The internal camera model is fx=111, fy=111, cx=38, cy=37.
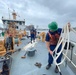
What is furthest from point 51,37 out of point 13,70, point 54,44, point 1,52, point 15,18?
point 15,18

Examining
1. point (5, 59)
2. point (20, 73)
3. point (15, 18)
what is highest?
point (15, 18)

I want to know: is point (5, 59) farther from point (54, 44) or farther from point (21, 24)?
point (21, 24)

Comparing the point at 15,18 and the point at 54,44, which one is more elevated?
the point at 15,18

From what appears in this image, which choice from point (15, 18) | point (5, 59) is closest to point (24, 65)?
point (5, 59)

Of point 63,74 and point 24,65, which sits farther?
point 24,65

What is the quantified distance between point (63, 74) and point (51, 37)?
90 centimetres

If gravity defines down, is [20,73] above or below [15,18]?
below

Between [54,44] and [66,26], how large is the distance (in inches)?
32.3

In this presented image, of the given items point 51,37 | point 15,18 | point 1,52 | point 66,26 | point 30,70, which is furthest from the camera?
point 15,18

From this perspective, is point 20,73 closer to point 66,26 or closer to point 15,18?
point 66,26

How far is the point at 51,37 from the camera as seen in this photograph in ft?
8.23

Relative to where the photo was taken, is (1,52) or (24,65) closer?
(24,65)

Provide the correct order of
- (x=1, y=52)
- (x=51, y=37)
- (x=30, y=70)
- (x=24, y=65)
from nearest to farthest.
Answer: (x=51, y=37) → (x=30, y=70) → (x=24, y=65) → (x=1, y=52)

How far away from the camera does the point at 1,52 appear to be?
11.4ft
